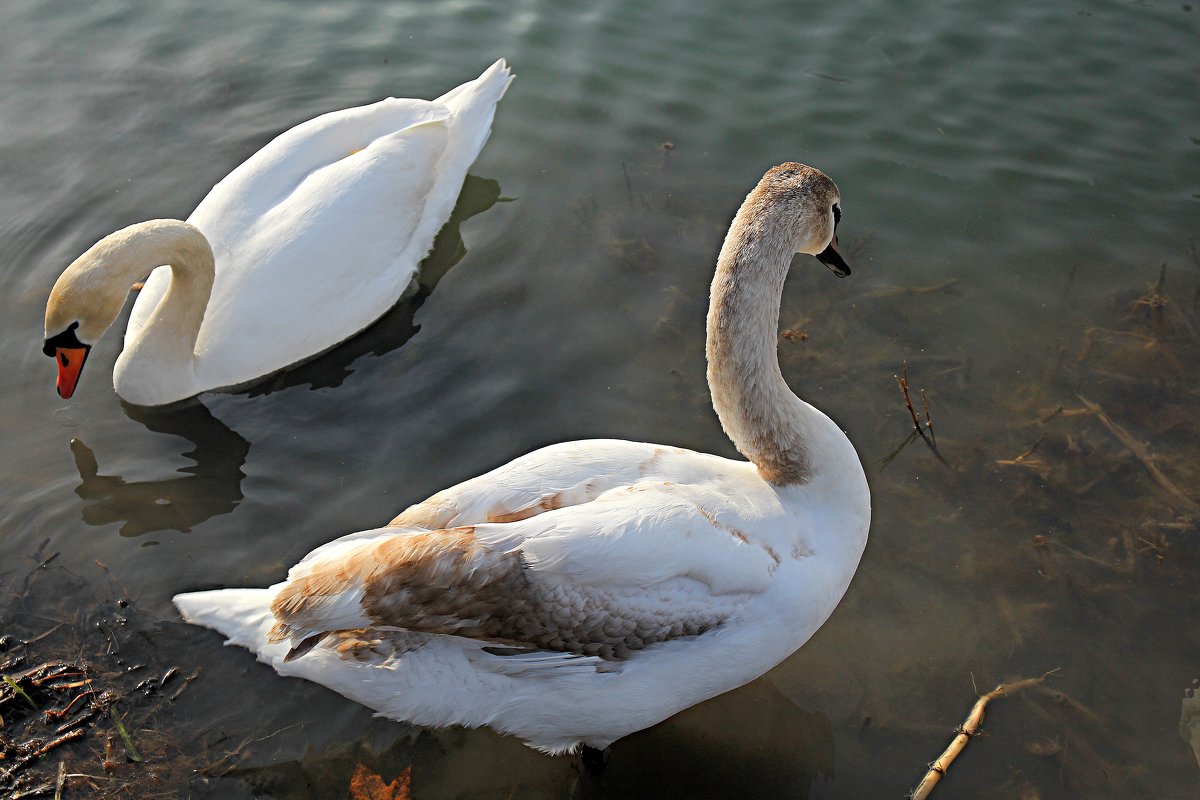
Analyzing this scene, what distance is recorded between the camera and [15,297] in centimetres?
657

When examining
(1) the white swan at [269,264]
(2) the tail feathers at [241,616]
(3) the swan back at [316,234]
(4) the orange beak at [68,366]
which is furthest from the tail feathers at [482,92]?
(2) the tail feathers at [241,616]

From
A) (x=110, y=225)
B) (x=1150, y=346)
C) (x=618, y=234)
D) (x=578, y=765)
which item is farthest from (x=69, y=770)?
(x=1150, y=346)

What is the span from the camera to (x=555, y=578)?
3.75 meters

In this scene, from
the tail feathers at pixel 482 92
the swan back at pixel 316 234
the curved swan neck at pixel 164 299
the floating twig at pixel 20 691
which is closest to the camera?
the floating twig at pixel 20 691

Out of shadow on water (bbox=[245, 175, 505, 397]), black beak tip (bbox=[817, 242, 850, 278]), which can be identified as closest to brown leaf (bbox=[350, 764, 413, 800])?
shadow on water (bbox=[245, 175, 505, 397])

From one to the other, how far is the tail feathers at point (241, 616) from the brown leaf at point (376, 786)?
0.64 meters

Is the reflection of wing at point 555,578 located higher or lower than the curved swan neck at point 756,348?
lower

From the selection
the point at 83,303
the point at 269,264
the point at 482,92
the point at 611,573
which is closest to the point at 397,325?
the point at 269,264

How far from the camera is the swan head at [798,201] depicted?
4141 millimetres

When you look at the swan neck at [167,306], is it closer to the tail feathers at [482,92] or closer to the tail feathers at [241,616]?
the tail feathers at [241,616]

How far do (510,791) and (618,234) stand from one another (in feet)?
11.8

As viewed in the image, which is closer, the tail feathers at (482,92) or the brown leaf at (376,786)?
the brown leaf at (376,786)

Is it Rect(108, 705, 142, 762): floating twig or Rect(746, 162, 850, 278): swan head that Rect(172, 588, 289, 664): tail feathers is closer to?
Rect(108, 705, 142, 762): floating twig

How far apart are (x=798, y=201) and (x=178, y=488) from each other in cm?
345
